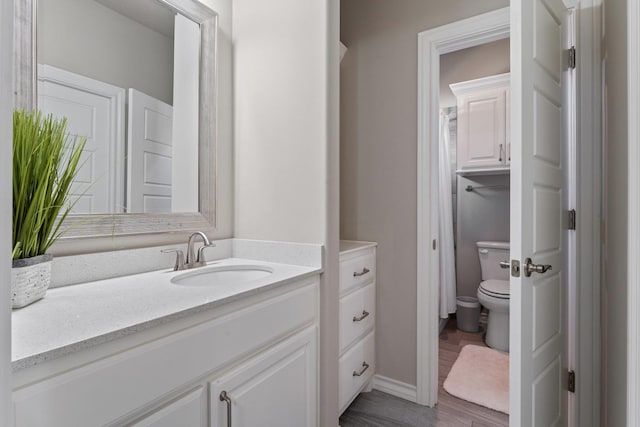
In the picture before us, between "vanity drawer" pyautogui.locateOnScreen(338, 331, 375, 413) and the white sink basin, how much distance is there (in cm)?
64

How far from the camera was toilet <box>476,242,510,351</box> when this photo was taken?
2.48 m

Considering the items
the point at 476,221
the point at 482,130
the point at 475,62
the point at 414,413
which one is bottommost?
the point at 414,413

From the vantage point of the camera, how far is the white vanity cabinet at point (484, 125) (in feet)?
8.91

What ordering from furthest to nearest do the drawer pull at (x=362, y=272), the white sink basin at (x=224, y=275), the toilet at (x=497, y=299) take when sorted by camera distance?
the toilet at (x=497, y=299) → the drawer pull at (x=362, y=272) → the white sink basin at (x=224, y=275)

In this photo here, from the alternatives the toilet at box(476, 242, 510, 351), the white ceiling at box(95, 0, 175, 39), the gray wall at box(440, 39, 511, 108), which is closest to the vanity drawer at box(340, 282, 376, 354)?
the toilet at box(476, 242, 510, 351)

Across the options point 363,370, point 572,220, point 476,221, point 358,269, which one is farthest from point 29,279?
point 476,221

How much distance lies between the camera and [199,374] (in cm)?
88

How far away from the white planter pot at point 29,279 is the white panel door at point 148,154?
0.42m

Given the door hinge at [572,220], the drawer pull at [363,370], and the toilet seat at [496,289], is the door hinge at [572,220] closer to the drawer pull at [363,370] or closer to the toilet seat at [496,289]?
the toilet seat at [496,289]

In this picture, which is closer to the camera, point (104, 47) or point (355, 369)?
point (104, 47)

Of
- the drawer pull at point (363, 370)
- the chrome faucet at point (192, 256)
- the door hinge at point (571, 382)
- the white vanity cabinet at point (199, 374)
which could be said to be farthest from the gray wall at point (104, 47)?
the door hinge at point (571, 382)

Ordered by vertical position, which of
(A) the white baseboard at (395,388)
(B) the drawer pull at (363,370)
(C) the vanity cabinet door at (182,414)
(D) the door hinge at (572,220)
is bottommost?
(A) the white baseboard at (395,388)

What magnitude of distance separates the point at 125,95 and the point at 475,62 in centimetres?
297

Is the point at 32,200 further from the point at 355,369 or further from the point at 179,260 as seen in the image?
the point at 355,369
